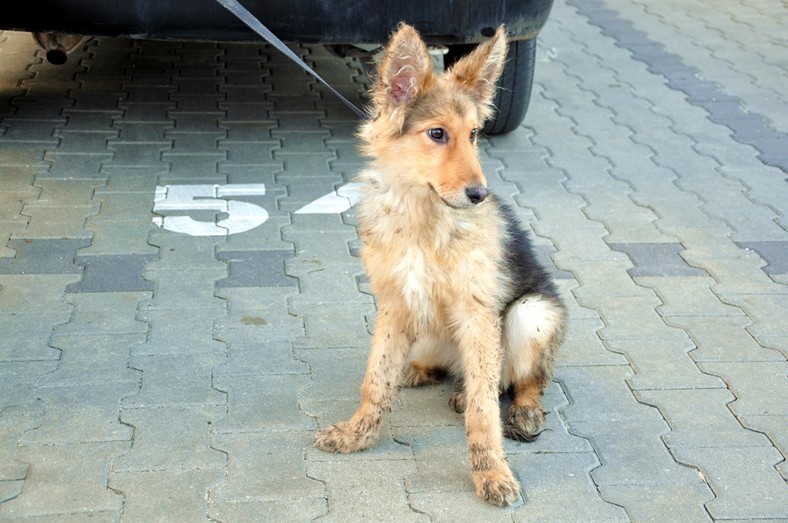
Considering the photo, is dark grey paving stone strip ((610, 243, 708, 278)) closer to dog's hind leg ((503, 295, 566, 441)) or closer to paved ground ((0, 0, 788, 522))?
paved ground ((0, 0, 788, 522))

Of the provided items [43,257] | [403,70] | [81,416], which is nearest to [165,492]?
[81,416]

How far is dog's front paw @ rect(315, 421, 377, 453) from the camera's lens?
364 cm

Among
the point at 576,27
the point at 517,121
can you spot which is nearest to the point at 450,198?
the point at 517,121

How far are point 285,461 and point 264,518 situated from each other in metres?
0.35

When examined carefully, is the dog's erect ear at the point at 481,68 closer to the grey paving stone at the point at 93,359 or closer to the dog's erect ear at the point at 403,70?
the dog's erect ear at the point at 403,70

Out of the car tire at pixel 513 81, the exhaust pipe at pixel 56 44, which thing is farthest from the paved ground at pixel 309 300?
the exhaust pipe at pixel 56 44

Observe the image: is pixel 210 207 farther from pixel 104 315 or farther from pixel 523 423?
pixel 523 423

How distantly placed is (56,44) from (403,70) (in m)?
4.00

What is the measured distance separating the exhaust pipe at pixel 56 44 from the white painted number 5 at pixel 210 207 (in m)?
1.39

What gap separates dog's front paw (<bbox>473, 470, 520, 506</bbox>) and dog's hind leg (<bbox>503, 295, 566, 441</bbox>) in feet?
1.21

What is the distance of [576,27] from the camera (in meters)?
10.4

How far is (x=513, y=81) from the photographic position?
6828 millimetres

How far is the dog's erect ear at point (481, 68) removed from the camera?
11.7 ft

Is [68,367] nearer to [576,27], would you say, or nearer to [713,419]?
[713,419]
